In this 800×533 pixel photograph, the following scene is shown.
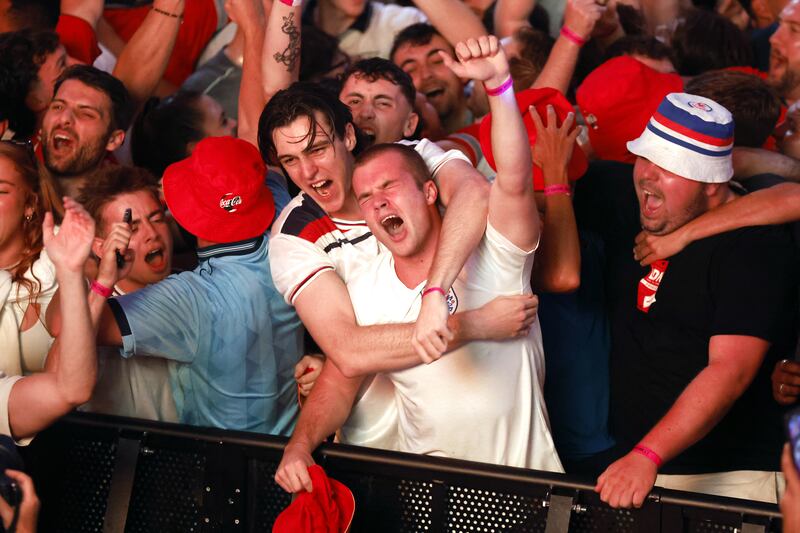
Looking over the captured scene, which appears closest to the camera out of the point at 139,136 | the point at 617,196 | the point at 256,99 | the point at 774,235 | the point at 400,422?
the point at 774,235

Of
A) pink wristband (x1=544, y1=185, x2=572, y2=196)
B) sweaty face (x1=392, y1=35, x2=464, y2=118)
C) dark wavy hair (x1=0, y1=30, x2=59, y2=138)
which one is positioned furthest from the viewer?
sweaty face (x1=392, y1=35, x2=464, y2=118)

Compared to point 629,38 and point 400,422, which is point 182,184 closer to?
point 400,422

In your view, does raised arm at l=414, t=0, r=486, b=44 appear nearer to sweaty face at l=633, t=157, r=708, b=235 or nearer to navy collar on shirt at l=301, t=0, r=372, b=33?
navy collar on shirt at l=301, t=0, r=372, b=33

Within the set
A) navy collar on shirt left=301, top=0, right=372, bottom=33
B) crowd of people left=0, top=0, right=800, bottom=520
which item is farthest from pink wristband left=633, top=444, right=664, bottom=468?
navy collar on shirt left=301, top=0, right=372, bottom=33

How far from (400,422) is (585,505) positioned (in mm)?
697

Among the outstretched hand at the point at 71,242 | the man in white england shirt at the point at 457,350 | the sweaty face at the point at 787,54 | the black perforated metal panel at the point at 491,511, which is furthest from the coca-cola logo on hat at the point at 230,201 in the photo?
the sweaty face at the point at 787,54

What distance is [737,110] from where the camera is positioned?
3.34 metres

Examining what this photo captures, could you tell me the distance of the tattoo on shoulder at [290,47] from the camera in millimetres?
3723

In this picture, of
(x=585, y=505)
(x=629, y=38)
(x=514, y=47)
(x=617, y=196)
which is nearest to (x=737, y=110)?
(x=617, y=196)

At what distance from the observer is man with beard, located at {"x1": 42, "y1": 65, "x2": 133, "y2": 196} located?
12.5 ft

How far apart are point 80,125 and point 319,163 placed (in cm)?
111

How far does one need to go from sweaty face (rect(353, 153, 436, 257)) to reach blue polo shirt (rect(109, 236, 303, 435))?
488 millimetres

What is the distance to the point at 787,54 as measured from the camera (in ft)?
13.5

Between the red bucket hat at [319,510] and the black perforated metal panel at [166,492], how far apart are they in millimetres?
253
